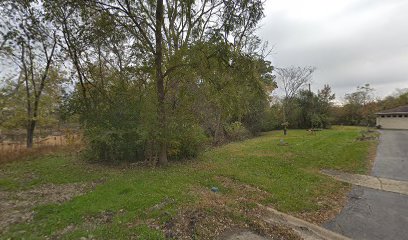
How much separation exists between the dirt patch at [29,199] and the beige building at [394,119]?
3520cm

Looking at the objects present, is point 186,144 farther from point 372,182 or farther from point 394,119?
point 394,119

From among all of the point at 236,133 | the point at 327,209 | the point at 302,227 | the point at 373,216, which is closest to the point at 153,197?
the point at 302,227

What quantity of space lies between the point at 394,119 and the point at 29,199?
122ft

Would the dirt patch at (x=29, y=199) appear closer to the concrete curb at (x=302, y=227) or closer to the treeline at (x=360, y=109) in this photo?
the concrete curb at (x=302, y=227)

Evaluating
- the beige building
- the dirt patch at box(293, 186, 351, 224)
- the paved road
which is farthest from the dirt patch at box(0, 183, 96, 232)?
the beige building

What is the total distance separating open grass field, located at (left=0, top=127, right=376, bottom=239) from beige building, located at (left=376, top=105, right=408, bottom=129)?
24881mm

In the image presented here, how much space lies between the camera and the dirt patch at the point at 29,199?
5266 mm

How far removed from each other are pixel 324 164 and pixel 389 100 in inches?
1483

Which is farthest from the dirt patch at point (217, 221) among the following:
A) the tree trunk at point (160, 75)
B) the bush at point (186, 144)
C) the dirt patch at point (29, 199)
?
the bush at point (186, 144)

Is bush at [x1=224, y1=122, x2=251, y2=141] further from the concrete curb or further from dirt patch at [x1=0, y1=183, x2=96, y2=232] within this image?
the concrete curb

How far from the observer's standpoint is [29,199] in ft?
21.2

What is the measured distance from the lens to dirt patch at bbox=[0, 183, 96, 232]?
17.3 feet

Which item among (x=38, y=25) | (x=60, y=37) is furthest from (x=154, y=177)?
(x=38, y=25)

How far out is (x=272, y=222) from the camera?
5324mm
